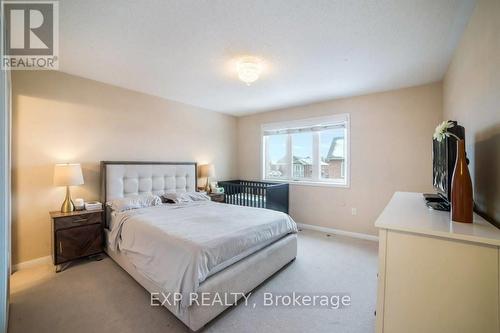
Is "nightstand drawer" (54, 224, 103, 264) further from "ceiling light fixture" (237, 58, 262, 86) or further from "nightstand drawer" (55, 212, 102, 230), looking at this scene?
"ceiling light fixture" (237, 58, 262, 86)

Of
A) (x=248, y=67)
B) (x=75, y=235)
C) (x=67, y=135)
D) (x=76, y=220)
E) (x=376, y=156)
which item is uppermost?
(x=248, y=67)

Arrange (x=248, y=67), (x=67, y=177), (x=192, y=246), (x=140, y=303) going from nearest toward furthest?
(x=192, y=246) → (x=140, y=303) → (x=248, y=67) → (x=67, y=177)

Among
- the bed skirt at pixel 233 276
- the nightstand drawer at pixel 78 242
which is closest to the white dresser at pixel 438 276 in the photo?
the bed skirt at pixel 233 276

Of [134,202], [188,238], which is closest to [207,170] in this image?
[134,202]

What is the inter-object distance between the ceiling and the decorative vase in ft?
4.14

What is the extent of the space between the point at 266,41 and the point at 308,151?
2728mm

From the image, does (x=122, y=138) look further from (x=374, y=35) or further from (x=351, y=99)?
(x=351, y=99)

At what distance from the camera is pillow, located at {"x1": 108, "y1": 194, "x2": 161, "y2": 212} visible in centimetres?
292

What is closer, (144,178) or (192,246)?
(192,246)

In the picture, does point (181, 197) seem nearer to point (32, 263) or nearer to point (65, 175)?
point (65, 175)

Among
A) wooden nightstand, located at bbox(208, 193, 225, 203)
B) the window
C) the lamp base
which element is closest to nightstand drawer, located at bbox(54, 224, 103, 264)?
the lamp base

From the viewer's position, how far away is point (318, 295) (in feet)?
7.14

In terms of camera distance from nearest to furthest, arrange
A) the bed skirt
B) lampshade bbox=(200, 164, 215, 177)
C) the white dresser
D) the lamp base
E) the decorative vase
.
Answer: the white dresser, the decorative vase, the bed skirt, the lamp base, lampshade bbox=(200, 164, 215, 177)

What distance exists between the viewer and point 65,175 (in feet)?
8.68
